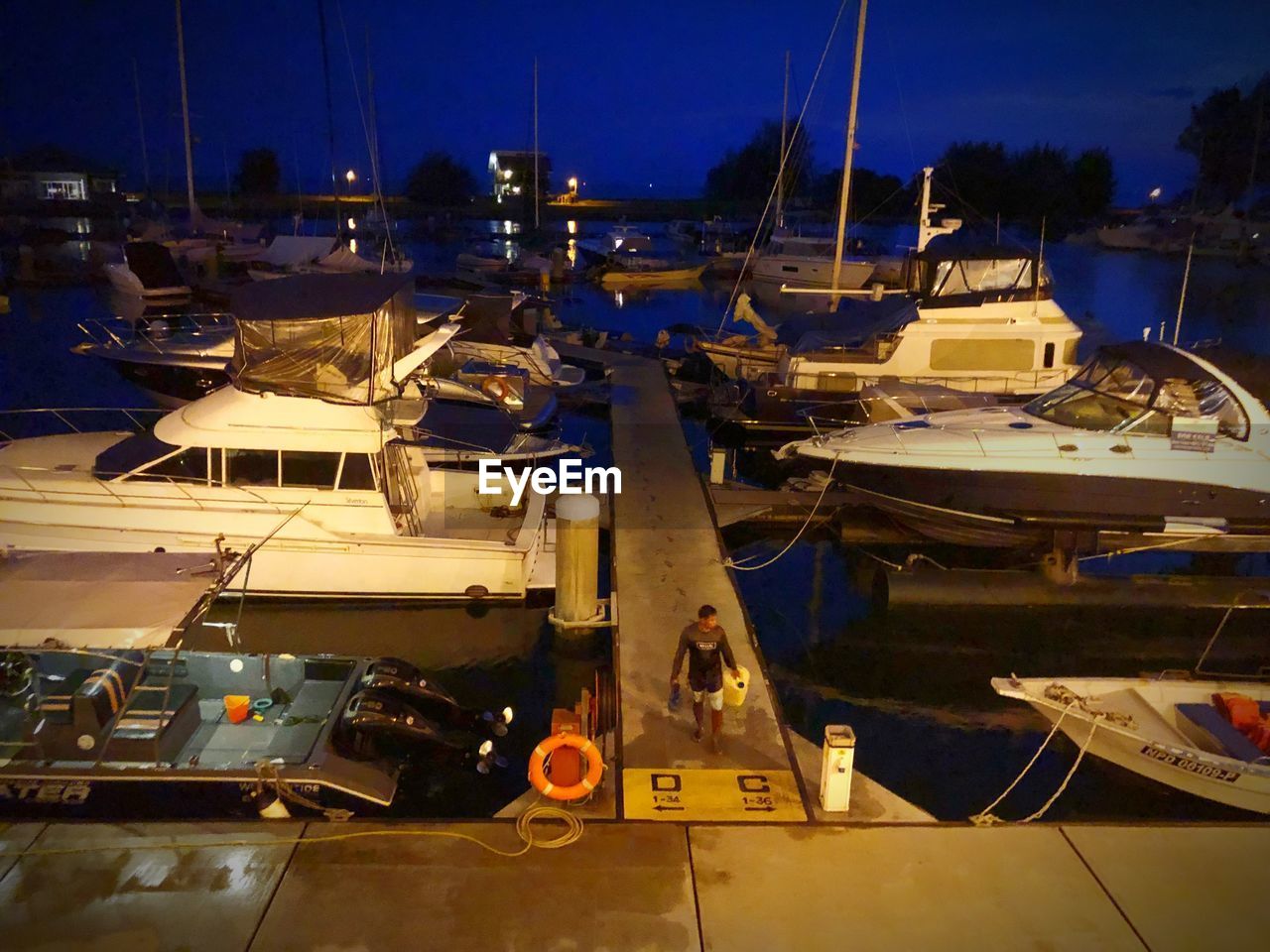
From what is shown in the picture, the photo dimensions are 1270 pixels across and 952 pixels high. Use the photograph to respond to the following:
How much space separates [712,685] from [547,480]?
7.11 meters

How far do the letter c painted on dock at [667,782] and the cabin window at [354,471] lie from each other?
5.91m

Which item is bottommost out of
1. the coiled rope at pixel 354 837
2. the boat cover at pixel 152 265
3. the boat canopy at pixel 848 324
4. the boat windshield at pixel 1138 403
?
the coiled rope at pixel 354 837

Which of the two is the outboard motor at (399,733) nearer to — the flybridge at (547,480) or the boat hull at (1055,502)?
the flybridge at (547,480)

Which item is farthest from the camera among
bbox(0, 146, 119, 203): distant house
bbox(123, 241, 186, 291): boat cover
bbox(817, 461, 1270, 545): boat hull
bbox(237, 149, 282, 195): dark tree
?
bbox(237, 149, 282, 195): dark tree

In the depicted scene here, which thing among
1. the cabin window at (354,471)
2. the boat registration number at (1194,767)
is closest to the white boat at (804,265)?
the cabin window at (354,471)

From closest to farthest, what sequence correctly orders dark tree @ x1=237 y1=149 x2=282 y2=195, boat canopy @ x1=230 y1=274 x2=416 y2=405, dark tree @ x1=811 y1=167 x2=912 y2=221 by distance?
boat canopy @ x1=230 y1=274 x2=416 y2=405, dark tree @ x1=811 y1=167 x2=912 y2=221, dark tree @ x1=237 y1=149 x2=282 y2=195

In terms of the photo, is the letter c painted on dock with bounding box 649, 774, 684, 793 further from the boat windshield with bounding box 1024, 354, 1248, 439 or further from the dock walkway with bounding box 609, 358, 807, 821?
the boat windshield with bounding box 1024, 354, 1248, 439

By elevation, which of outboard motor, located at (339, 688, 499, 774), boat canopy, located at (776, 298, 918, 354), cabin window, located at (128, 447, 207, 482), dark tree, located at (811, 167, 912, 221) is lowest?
outboard motor, located at (339, 688, 499, 774)

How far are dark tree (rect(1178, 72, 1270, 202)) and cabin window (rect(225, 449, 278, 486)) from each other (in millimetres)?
101411

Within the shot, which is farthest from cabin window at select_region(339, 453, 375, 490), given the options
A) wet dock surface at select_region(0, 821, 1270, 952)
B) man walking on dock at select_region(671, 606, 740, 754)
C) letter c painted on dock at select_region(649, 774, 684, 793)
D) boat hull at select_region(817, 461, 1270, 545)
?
boat hull at select_region(817, 461, 1270, 545)

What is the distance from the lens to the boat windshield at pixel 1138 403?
38.2ft

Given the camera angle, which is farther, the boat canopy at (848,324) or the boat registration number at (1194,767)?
the boat canopy at (848,324)

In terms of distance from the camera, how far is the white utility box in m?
6.50

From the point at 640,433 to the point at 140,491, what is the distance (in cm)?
950
